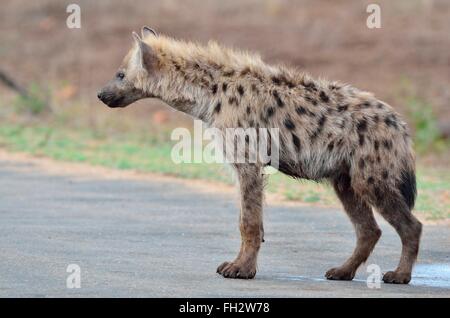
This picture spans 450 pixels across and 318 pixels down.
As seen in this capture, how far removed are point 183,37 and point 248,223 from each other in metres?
15.8

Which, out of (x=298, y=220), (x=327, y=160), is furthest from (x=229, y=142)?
(x=298, y=220)

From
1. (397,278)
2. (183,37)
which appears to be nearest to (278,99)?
(397,278)

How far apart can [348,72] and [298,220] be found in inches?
466

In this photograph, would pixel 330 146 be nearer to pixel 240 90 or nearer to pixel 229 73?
pixel 240 90

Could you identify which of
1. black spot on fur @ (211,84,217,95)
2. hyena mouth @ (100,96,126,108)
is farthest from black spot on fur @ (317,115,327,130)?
hyena mouth @ (100,96,126,108)

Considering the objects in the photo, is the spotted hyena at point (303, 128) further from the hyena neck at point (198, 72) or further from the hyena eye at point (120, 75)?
the hyena eye at point (120, 75)

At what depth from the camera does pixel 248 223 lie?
7.13 metres

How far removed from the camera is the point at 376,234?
7.42 m

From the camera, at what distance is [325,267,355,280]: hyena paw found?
719 centimetres

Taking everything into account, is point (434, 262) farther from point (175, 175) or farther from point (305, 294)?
point (175, 175)
